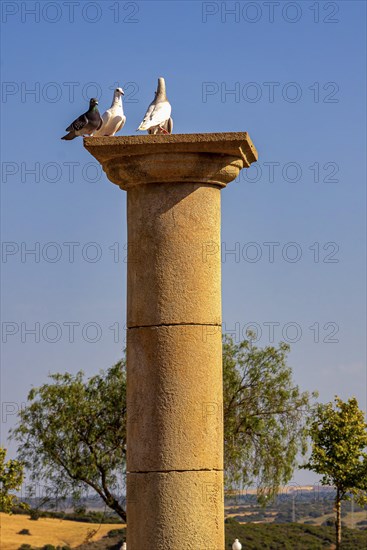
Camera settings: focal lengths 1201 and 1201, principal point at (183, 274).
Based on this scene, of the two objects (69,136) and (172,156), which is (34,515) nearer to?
(69,136)

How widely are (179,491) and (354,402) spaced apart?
1042 inches

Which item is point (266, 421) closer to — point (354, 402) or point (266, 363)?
point (266, 363)

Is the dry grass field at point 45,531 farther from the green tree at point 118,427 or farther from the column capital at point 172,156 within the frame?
the column capital at point 172,156

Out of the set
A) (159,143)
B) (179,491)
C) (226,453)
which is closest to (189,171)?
(159,143)

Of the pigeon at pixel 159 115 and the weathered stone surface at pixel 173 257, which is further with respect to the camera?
the pigeon at pixel 159 115

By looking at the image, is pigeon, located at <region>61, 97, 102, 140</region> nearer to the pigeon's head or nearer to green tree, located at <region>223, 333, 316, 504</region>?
the pigeon's head

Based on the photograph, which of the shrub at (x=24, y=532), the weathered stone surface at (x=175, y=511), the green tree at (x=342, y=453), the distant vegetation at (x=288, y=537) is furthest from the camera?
the shrub at (x=24, y=532)

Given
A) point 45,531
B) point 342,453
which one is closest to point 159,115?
point 342,453

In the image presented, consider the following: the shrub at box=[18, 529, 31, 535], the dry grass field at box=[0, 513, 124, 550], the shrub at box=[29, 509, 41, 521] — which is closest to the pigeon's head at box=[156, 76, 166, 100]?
the shrub at box=[29, 509, 41, 521]

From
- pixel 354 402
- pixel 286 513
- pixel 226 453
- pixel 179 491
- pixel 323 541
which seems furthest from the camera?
pixel 286 513

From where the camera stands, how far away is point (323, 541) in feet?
171

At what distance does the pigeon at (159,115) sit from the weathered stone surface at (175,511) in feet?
10.7

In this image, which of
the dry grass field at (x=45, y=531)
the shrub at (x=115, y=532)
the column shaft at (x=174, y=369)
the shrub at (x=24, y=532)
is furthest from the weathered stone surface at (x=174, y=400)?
the shrub at (x=24, y=532)

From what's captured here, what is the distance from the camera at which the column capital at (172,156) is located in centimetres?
1069
